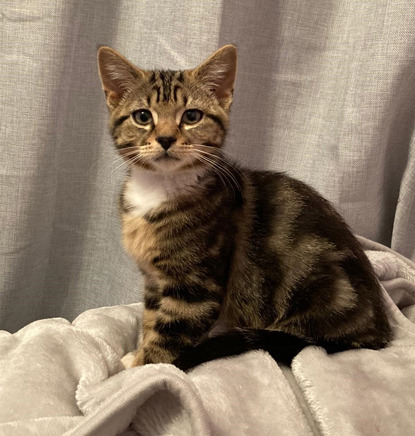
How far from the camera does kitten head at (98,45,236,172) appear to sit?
0.92 metres

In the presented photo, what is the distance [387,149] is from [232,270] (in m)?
0.69

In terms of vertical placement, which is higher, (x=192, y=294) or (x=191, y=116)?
(x=191, y=116)

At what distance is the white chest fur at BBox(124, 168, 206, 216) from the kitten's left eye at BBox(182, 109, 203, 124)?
11 cm

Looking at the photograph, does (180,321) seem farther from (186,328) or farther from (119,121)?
(119,121)

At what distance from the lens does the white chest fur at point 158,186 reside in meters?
0.96

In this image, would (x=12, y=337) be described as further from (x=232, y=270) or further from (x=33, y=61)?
(x=33, y=61)

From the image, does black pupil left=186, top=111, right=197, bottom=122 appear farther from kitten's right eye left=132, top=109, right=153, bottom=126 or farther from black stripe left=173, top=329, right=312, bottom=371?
black stripe left=173, top=329, right=312, bottom=371

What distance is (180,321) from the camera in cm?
92

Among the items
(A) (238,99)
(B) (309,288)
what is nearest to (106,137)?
(A) (238,99)

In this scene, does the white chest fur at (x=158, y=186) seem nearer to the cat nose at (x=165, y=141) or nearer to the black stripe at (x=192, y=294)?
the cat nose at (x=165, y=141)

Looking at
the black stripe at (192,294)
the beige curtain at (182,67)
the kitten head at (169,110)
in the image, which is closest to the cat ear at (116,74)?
the kitten head at (169,110)

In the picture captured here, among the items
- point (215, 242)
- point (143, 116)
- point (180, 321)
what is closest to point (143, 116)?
point (143, 116)

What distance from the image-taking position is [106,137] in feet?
4.54

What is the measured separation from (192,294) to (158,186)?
23cm
